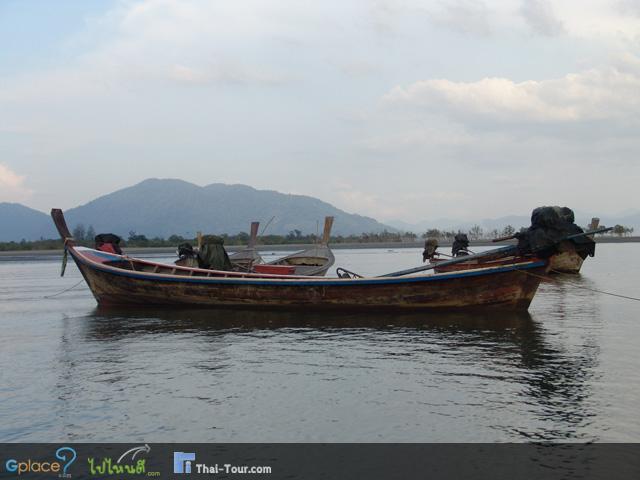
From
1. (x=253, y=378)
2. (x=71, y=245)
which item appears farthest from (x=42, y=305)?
(x=253, y=378)

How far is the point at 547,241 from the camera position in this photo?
1450 cm

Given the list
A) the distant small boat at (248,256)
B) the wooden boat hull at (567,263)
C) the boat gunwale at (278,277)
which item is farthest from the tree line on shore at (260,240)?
the boat gunwale at (278,277)

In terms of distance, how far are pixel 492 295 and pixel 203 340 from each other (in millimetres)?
7242

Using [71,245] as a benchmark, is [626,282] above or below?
below

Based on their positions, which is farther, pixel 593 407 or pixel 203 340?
pixel 203 340

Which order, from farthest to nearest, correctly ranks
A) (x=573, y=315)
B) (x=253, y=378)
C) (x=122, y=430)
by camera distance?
(x=573, y=315), (x=253, y=378), (x=122, y=430)

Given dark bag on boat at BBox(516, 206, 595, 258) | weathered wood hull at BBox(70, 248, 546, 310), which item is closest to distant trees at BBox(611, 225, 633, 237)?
dark bag on boat at BBox(516, 206, 595, 258)
